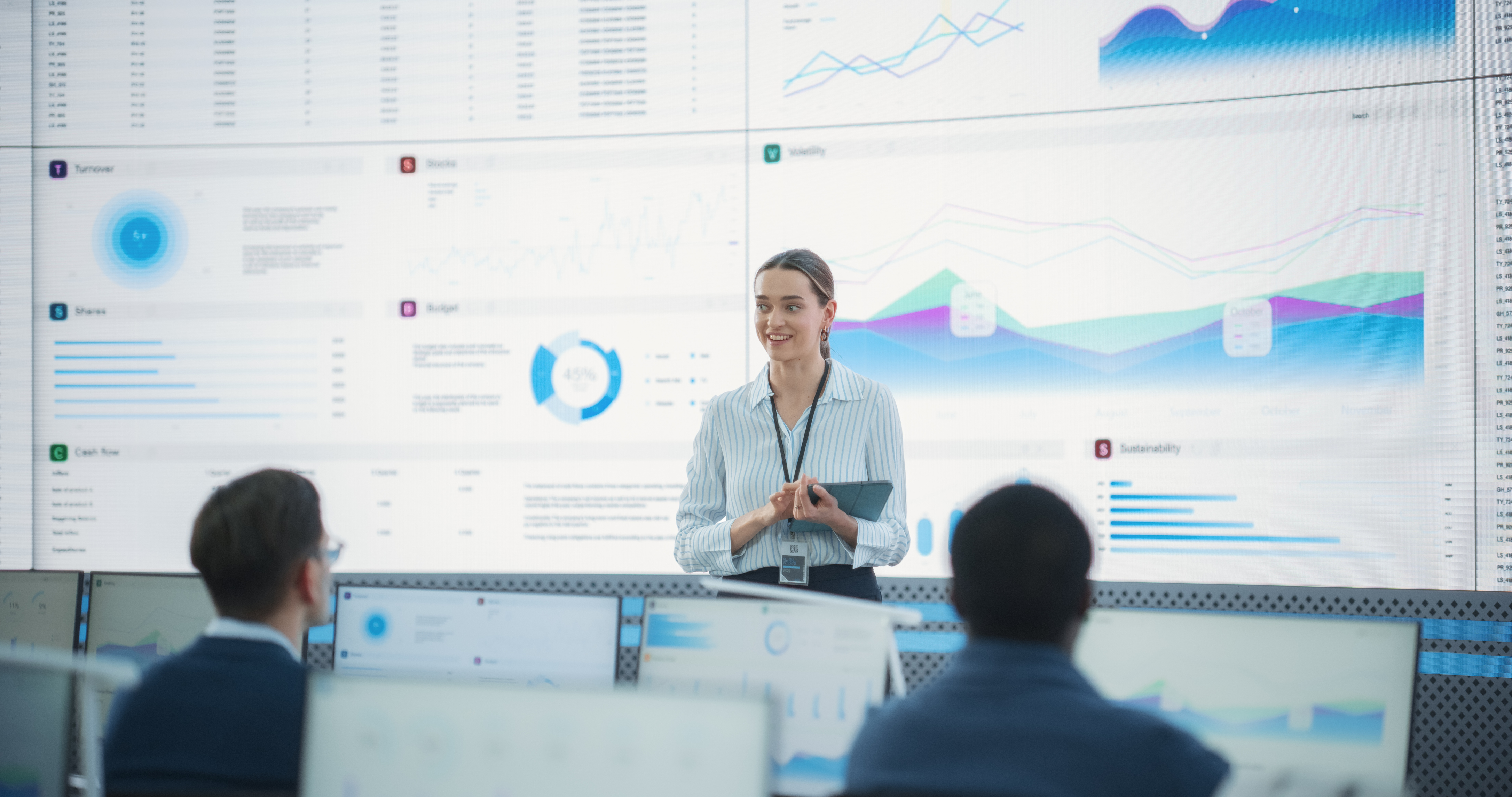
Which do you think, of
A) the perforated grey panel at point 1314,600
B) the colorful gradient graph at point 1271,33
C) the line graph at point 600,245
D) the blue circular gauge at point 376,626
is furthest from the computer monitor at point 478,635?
the colorful gradient graph at point 1271,33

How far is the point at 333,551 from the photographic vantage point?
1424 mm

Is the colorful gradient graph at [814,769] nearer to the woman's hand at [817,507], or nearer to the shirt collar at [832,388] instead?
the woman's hand at [817,507]

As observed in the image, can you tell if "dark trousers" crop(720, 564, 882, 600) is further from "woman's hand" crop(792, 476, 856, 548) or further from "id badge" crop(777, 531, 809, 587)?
"woman's hand" crop(792, 476, 856, 548)

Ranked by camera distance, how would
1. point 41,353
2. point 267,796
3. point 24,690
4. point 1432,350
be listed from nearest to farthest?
point 267,796, point 24,690, point 1432,350, point 41,353

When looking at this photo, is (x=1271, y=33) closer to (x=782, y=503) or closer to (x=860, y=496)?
(x=860, y=496)

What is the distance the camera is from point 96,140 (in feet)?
10.3

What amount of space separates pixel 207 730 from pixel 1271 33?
3.03 m

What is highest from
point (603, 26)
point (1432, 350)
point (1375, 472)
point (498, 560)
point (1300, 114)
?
point (603, 26)

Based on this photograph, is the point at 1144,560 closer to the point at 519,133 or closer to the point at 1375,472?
the point at 1375,472

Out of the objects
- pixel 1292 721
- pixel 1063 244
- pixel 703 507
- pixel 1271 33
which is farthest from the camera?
pixel 1063 244

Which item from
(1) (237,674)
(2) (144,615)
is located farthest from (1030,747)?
(2) (144,615)

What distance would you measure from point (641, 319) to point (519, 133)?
75cm

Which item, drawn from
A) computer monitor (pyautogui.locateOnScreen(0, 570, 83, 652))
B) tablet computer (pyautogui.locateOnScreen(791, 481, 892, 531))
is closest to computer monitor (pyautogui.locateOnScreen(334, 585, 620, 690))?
tablet computer (pyautogui.locateOnScreen(791, 481, 892, 531))

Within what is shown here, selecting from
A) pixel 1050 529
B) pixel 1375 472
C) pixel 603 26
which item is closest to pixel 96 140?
pixel 603 26
